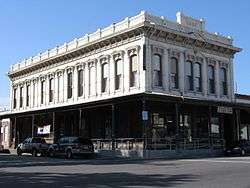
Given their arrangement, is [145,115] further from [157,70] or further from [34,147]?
[34,147]

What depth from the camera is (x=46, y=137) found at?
150 ft

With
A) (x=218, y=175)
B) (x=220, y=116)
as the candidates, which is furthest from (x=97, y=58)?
(x=218, y=175)

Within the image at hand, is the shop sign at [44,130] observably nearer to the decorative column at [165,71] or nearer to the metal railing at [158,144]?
the metal railing at [158,144]

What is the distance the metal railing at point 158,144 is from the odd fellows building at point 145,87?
0.07 meters

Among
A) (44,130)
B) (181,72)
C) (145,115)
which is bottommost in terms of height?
(44,130)

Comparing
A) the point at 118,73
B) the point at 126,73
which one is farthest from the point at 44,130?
the point at 126,73

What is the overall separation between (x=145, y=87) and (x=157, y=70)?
7.60 feet

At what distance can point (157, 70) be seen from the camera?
35844 mm

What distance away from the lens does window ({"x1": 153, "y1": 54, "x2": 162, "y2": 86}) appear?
117 ft

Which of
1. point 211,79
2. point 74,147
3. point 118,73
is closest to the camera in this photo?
point 74,147

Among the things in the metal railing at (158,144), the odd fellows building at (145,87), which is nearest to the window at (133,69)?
the odd fellows building at (145,87)

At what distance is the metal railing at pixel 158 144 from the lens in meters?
33.1

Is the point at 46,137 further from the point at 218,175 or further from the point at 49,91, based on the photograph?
the point at 218,175

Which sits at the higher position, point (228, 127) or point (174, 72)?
point (174, 72)
